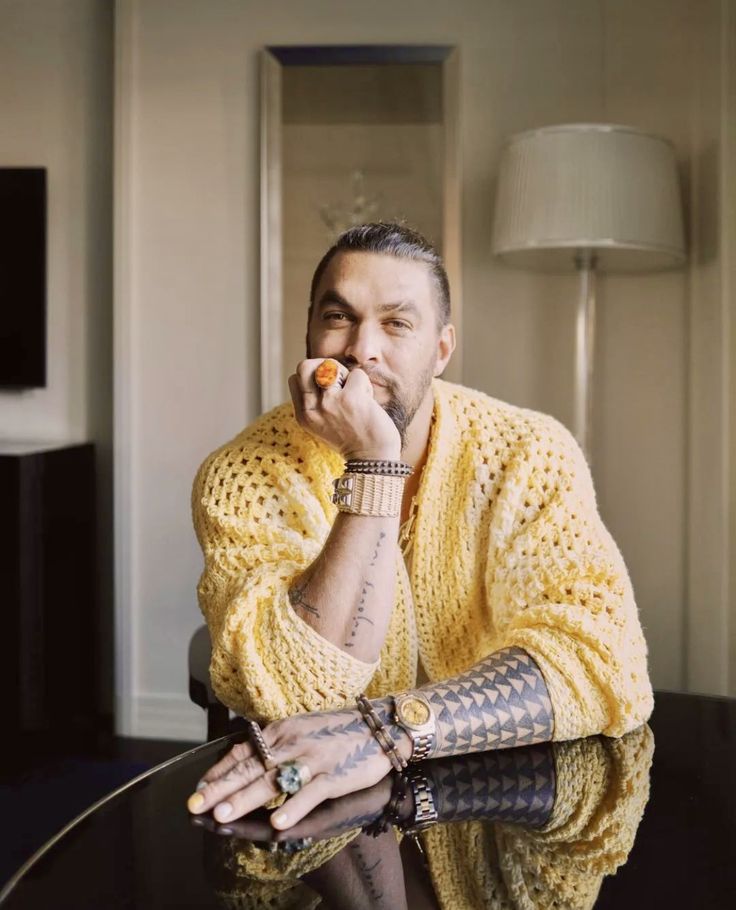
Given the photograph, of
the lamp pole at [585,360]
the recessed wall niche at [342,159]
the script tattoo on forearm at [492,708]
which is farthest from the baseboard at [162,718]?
the script tattoo on forearm at [492,708]

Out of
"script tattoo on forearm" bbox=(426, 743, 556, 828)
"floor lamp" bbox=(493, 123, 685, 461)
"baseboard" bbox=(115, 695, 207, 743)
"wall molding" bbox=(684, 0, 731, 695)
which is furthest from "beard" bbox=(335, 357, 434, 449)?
"baseboard" bbox=(115, 695, 207, 743)

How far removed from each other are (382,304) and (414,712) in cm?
61

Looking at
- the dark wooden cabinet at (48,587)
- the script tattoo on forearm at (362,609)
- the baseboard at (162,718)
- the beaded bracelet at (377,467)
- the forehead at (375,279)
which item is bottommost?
the baseboard at (162,718)

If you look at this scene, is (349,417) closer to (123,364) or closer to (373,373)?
(373,373)

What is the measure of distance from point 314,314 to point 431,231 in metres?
1.58

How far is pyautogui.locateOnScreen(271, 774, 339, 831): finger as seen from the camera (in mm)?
847

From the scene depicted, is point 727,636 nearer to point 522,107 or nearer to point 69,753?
point 522,107

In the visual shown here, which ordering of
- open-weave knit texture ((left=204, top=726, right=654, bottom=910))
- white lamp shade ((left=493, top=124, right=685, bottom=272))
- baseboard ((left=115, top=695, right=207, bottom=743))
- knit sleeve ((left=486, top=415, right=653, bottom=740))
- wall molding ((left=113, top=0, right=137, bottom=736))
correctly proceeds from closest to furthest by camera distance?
open-weave knit texture ((left=204, top=726, right=654, bottom=910)), knit sleeve ((left=486, top=415, right=653, bottom=740)), white lamp shade ((left=493, top=124, right=685, bottom=272)), wall molding ((left=113, top=0, right=137, bottom=736)), baseboard ((left=115, top=695, right=207, bottom=743))

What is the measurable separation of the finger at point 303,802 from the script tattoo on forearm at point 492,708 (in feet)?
0.52

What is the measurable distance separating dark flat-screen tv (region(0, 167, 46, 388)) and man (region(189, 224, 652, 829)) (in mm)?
1926

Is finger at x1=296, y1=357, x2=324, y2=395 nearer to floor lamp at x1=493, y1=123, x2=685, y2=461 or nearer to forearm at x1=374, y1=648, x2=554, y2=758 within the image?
forearm at x1=374, y1=648, x2=554, y2=758

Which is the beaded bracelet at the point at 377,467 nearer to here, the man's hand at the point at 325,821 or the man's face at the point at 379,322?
the man's face at the point at 379,322

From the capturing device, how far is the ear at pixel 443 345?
59.3 inches

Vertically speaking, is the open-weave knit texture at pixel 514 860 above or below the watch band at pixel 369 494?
below
